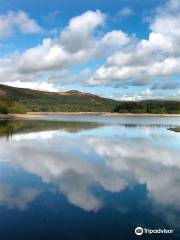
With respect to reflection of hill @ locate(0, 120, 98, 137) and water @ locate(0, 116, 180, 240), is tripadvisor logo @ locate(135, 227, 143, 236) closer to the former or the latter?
water @ locate(0, 116, 180, 240)

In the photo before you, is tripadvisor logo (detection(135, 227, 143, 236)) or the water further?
the water

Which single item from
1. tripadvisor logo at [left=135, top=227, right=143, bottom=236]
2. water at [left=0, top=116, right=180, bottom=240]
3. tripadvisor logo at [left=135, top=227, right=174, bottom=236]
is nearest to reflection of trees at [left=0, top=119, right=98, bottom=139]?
water at [left=0, top=116, right=180, bottom=240]

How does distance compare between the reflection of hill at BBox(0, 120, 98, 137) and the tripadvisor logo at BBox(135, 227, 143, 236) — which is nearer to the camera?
the tripadvisor logo at BBox(135, 227, 143, 236)

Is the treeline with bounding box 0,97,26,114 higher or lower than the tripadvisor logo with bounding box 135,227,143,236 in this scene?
higher

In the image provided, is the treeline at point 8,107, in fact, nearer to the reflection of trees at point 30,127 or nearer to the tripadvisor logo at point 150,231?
the reflection of trees at point 30,127

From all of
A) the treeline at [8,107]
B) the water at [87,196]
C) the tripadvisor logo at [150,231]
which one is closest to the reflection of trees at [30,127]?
the water at [87,196]

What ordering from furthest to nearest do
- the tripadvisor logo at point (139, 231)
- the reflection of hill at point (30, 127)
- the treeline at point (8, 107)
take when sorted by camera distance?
the treeline at point (8, 107)
the reflection of hill at point (30, 127)
the tripadvisor logo at point (139, 231)

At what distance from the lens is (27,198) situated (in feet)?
56.2

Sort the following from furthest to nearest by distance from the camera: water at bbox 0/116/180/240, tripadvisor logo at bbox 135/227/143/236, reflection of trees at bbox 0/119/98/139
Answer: reflection of trees at bbox 0/119/98/139
water at bbox 0/116/180/240
tripadvisor logo at bbox 135/227/143/236

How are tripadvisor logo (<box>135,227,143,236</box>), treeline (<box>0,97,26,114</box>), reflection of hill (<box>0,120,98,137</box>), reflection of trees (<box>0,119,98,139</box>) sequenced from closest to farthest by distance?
tripadvisor logo (<box>135,227,143,236</box>), reflection of trees (<box>0,119,98,139</box>), reflection of hill (<box>0,120,98,137</box>), treeline (<box>0,97,26,114</box>)

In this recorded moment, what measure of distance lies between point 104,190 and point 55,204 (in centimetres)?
365

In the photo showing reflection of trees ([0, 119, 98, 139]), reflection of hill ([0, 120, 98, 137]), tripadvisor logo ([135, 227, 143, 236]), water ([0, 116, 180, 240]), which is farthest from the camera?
reflection of hill ([0, 120, 98, 137])

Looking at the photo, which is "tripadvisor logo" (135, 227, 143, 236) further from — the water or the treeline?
the treeline

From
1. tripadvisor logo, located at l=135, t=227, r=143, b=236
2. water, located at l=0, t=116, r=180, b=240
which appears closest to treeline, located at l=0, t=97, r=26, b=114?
water, located at l=0, t=116, r=180, b=240
